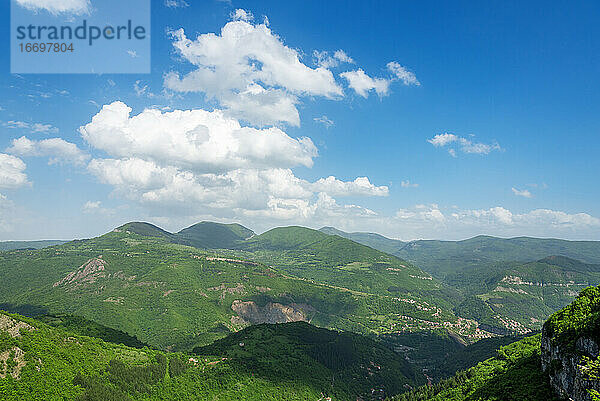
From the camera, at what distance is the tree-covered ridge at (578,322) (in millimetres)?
69550

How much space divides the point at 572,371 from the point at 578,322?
14.1 metres

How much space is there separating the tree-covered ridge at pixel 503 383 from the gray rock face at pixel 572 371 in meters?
4.45

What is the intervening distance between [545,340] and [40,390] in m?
155

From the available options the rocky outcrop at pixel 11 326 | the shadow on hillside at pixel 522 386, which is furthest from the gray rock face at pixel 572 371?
the rocky outcrop at pixel 11 326

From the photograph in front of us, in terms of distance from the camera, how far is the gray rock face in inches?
2565

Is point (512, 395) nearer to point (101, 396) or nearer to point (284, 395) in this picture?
point (284, 395)

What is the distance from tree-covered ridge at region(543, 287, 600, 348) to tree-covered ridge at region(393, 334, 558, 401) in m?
14.2

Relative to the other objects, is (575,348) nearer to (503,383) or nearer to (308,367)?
(503,383)

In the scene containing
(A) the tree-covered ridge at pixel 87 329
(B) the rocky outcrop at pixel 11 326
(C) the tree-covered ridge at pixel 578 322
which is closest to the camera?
(C) the tree-covered ridge at pixel 578 322

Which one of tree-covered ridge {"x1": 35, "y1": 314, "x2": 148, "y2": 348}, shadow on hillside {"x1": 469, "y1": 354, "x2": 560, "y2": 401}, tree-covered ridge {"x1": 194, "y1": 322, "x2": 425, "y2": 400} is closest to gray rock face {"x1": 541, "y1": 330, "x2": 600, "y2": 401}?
shadow on hillside {"x1": 469, "y1": 354, "x2": 560, "y2": 401}

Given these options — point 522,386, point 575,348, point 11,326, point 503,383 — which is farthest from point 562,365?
point 11,326

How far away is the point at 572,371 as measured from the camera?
7112 centimetres

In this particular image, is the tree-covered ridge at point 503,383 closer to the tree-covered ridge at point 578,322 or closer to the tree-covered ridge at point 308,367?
the tree-covered ridge at point 578,322

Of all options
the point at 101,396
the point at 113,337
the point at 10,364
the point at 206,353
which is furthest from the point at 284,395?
the point at 10,364
